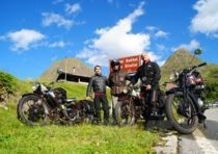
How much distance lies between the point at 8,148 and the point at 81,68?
8597 centimetres

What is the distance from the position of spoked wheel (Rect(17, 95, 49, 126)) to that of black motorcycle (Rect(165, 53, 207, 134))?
3.44m

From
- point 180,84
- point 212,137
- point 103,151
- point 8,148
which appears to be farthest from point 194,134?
point 8,148

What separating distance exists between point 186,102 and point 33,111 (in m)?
4.09

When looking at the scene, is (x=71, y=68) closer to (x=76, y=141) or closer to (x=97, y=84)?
(x=97, y=84)

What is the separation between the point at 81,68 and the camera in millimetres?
93938

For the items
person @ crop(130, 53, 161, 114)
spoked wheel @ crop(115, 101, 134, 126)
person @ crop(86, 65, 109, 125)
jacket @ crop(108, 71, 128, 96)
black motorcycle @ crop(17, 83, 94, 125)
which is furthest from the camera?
person @ crop(86, 65, 109, 125)

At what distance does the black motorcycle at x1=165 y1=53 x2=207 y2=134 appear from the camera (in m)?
10.7

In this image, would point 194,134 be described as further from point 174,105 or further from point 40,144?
point 40,144

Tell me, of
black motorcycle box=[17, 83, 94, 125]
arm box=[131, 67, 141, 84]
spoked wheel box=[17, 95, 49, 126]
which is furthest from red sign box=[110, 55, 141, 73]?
spoked wheel box=[17, 95, 49, 126]

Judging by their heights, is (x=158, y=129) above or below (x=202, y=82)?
below

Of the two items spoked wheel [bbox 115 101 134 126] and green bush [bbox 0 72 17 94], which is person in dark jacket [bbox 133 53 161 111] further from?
green bush [bbox 0 72 17 94]

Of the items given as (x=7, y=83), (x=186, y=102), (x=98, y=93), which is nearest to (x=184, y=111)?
(x=186, y=102)

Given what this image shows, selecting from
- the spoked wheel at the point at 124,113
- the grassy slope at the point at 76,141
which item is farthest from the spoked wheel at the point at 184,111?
the spoked wheel at the point at 124,113

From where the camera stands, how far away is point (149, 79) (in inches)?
482
